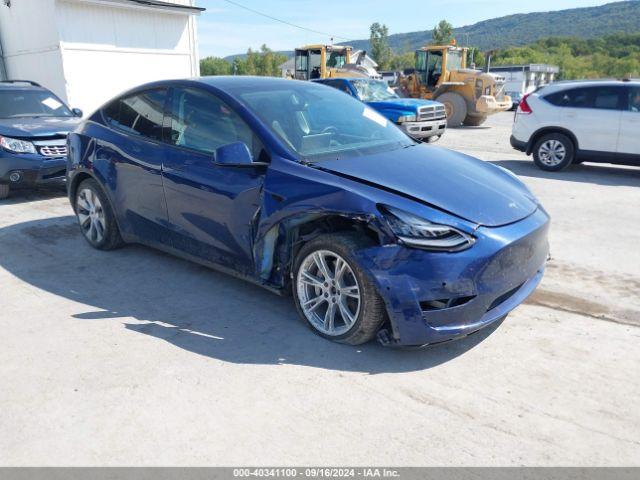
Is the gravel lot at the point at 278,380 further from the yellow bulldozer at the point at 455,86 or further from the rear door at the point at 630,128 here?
the yellow bulldozer at the point at 455,86

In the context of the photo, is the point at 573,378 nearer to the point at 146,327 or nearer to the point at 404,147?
the point at 404,147

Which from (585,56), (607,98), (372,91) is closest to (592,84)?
(607,98)

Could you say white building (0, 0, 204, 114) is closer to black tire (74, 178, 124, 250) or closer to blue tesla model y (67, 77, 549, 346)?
black tire (74, 178, 124, 250)

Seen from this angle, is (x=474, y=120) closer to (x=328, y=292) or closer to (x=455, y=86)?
(x=455, y=86)

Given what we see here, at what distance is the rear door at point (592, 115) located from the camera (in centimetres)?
933

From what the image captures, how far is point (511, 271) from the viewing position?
10.7ft

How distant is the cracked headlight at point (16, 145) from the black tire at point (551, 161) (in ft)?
28.9

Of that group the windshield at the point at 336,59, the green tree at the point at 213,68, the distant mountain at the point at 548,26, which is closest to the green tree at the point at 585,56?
the distant mountain at the point at 548,26

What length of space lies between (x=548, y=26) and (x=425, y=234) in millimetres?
174158

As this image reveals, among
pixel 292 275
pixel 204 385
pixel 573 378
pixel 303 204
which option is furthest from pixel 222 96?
pixel 573 378

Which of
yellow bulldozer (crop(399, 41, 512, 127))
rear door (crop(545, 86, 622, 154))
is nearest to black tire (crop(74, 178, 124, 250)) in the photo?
rear door (crop(545, 86, 622, 154))

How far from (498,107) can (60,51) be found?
14.3m

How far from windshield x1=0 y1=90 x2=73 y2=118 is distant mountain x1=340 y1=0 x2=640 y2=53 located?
11688 centimetres

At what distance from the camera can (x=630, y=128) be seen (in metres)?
9.12
